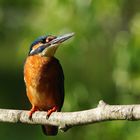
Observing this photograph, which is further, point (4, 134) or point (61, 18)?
point (4, 134)

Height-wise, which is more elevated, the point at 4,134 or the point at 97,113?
the point at 97,113

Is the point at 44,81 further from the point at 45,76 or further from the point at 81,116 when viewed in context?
the point at 81,116

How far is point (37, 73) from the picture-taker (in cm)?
634

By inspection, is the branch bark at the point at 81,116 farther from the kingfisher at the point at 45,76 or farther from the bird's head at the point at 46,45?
the bird's head at the point at 46,45

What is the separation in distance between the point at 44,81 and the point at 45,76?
0.04m

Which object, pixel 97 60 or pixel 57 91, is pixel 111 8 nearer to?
pixel 57 91

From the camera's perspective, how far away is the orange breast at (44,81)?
20.6 feet

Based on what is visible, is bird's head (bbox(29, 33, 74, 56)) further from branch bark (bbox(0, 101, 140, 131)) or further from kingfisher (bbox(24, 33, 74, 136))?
branch bark (bbox(0, 101, 140, 131))

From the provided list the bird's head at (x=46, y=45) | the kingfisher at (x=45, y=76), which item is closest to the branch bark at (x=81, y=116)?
the kingfisher at (x=45, y=76)

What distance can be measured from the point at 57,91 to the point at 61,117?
144cm

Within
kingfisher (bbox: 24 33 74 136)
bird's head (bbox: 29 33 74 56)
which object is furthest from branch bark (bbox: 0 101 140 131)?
bird's head (bbox: 29 33 74 56)

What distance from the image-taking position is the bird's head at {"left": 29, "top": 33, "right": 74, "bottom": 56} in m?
6.29

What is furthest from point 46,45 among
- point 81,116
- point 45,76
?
point 81,116

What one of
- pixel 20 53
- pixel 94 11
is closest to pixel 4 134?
pixel 20 53
